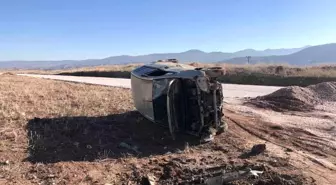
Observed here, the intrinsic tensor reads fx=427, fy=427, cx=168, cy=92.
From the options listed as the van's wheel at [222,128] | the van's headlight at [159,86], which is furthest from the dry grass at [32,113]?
the van's wheel at [222,128]

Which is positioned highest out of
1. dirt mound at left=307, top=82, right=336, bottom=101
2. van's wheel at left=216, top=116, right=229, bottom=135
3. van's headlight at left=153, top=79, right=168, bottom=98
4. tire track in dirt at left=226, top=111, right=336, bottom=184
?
van's headlight at left=153, top=79, right=168, bottom=98

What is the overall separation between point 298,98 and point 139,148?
838 centimetres

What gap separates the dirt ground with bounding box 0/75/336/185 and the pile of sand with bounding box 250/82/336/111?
4.35 feet

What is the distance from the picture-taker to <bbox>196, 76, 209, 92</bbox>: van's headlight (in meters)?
9.91

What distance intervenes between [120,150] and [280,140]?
3997 millimetres

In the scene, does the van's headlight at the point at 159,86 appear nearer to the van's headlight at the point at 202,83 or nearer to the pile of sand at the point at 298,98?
the van's headlight at the point at 202,83

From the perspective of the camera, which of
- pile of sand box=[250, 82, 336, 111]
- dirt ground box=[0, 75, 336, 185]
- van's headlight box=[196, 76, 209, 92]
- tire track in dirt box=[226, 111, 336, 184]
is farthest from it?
pile of sand box=[250, 82, 336, 111]

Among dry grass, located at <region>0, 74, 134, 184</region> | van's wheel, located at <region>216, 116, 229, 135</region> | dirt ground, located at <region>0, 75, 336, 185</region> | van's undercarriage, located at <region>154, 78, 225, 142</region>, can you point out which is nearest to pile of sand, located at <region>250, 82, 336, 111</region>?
dirt ground, located at <region>0, 75, 336, 185</region>

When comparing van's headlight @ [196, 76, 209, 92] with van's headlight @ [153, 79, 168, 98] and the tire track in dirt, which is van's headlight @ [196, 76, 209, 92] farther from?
the tire track in dirt

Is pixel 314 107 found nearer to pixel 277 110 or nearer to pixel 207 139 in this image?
pixel 277 110

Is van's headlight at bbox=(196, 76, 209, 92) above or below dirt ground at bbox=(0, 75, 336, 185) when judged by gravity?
above

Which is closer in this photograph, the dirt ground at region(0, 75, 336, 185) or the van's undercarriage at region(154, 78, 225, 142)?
the dirt ground at region(0, 75, 336, 185)

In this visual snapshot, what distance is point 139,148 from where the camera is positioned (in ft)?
31.4

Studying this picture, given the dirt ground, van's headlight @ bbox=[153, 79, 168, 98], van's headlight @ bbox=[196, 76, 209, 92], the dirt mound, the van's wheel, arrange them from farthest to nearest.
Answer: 1. the dirt mound
2. the van's wheel
3. van's headlight @ bbox=[153, 79, 168, 98]
4. van's headlight @ bbox=[196, 76, 209, 92]
5. the dirt ground
